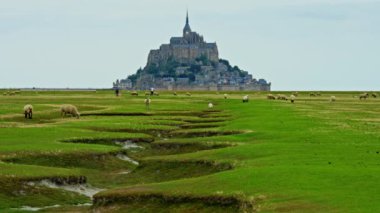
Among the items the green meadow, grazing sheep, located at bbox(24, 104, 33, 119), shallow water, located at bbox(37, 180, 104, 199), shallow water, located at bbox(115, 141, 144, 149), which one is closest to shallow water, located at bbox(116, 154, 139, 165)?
the green meadow

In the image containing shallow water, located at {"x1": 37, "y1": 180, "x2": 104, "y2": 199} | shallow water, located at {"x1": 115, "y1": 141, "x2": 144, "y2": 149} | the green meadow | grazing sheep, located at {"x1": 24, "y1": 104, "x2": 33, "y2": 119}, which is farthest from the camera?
grazing sheep, located at {"x1": 24, "y1": 104, "x2": 33, "y2": 119}

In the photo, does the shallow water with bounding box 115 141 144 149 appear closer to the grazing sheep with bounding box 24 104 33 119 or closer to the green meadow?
the green meadow

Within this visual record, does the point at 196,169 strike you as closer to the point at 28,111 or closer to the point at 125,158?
the point at 125,158

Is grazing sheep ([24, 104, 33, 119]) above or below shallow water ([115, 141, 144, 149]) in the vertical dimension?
above

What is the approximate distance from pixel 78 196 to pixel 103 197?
372 cm

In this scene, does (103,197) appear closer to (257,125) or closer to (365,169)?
(365,169)

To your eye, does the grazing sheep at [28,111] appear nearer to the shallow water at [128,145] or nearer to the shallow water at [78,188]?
the shallow water at [128,145]

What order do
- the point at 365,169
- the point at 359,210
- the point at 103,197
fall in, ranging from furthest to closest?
the point at 103,197 → the point at 365,169 → the point at 359,210

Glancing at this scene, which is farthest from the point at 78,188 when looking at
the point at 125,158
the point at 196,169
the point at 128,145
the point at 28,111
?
the point at 28,111

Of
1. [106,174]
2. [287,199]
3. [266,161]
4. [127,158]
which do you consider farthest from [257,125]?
[287,199]

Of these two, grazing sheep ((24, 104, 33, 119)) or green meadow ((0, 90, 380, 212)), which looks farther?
grazing sheep ((24, 104, 33, 119))

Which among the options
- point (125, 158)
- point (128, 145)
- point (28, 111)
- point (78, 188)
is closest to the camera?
point (78, 188)

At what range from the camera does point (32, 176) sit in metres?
33.7

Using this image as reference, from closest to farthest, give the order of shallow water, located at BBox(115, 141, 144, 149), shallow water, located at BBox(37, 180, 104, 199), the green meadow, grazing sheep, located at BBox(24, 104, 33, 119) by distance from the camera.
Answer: the green meadow → shallow water, located at BBox(37, 180, 104, 199) → shallow water, located at BBox(115, 141, 144, 149) → grazing sheep, located at BBox(24, 104, 33, 119)
